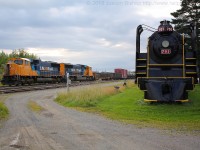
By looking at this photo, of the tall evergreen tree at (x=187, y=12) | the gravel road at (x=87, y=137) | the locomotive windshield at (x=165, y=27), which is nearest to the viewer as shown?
the gravel road at (x=87, y=137)

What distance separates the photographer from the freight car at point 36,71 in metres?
42.1

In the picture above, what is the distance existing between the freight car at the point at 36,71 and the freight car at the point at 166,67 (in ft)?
92.9

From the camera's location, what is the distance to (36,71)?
48.1 meters

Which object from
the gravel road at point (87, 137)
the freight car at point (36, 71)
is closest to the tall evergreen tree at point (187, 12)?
the freight car at point (36, 71)

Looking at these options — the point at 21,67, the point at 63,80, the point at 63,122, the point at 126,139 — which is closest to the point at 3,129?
the point at 63,122

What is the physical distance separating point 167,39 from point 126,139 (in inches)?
329

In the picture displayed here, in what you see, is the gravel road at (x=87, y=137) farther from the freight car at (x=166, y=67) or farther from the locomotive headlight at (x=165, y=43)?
the locomotive headlight at (x=165, y=43)

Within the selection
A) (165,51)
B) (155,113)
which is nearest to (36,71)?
(165,51)

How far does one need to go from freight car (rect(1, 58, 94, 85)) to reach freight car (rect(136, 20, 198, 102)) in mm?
28314

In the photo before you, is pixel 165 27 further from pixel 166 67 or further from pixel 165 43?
pixel 166 67

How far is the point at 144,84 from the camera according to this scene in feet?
50.5

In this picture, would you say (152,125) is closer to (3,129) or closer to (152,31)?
(3,129)

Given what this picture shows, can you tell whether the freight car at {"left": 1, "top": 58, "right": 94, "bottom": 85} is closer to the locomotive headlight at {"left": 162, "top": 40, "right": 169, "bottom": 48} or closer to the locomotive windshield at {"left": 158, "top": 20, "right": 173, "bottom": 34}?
the locomotive windshield at {"left": 158, "top": 20, "right": 173, "bottom": 34}

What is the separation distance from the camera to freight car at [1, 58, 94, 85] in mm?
42062
